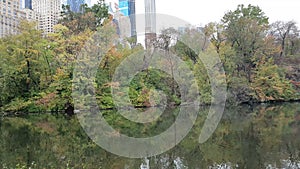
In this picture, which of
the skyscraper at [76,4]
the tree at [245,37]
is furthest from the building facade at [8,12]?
the tree at [245,37]

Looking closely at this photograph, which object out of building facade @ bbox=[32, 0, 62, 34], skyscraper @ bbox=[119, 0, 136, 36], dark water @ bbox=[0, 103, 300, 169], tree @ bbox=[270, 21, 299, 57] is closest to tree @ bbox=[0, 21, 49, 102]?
skyscraper @ bbox=[119, 0, 136, 36]

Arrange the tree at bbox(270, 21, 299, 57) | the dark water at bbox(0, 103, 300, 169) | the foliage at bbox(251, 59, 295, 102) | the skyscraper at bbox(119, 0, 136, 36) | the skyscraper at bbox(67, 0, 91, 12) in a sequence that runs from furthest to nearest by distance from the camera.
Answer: the skyscraper at bbox(67, 0, 91, 12) < the tree at bbox(270, 21, 299, 57) < the foliage at bbox(251, 59, 295, 102) < the skyscraper at bbox(119, 0, 136, 36) < the dark water at bbox(0, 103, 300, 169)

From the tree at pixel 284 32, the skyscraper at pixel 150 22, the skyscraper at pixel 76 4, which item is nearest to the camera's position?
the skyscraper at pixel 150 22

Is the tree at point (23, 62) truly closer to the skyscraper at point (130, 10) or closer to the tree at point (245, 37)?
the skyscraper at point (130, 10)

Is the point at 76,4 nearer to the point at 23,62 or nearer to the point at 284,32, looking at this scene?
the point at 23,62

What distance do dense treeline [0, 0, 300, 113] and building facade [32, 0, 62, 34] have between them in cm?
711

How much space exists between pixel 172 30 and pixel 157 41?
1.05 m

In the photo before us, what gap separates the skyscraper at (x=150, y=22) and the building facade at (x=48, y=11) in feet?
33.0

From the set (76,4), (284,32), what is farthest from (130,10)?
(284,32)

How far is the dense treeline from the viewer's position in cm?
1476

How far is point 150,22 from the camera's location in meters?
17.5

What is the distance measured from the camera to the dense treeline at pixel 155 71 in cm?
1476

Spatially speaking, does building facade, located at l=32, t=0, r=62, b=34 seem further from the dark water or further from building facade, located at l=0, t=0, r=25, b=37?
the dark water

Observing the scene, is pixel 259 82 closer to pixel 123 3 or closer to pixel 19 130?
pixel 123 3
